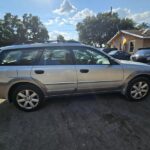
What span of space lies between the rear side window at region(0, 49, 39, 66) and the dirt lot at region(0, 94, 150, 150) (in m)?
1.23

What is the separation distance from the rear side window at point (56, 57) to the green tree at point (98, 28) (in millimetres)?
43242

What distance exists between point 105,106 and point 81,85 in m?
0.84

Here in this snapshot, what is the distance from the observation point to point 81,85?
4676 millimetres

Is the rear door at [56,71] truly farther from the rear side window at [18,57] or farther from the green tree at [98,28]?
the green tree at [98,28]

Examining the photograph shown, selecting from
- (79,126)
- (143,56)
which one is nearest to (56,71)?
(79,126)

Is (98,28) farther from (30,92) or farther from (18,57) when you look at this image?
(30,92)

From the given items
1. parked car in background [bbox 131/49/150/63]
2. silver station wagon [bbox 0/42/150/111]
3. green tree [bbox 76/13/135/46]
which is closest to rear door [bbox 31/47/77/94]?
silver station wagon [bbox 0/42/150/111]

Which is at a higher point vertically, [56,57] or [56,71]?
[56,57]

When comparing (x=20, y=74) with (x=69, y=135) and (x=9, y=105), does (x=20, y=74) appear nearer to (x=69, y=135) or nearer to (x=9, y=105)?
(x=9, y=105)

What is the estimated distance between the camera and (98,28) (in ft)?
155

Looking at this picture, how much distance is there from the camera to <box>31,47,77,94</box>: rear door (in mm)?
4383

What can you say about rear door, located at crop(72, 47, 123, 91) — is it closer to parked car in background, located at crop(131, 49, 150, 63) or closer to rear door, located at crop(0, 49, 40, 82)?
rear door, located at crop(0, 49, 40, 82)

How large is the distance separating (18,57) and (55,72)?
96 centimetres

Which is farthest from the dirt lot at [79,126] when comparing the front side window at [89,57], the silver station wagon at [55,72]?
the front side window at [89,57]
